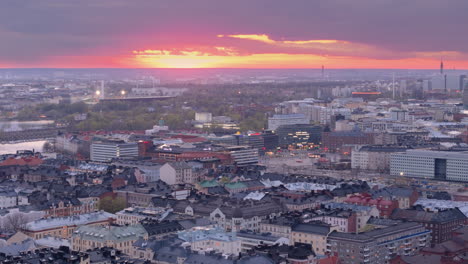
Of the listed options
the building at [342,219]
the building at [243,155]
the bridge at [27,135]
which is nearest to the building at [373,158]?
the building at [243,155]

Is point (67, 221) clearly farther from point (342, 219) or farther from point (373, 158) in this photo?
point (373, 158)

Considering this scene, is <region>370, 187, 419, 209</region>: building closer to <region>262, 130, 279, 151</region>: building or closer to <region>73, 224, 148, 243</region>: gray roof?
<region>73, 224, 148, 243</region>: gray roof

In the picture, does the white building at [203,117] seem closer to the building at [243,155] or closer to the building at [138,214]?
the building at [243,155]

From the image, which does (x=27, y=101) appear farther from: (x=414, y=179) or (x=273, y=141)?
(x=414, y=179)

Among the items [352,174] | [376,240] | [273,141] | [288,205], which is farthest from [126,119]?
[376,240]

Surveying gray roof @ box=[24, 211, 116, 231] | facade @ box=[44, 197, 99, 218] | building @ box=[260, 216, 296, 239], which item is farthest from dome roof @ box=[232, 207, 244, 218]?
facade @ box=[44, 197, 99, 218]

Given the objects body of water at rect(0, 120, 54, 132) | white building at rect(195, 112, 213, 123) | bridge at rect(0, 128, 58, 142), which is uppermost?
white building at rect(195, 112, 213, 123)
